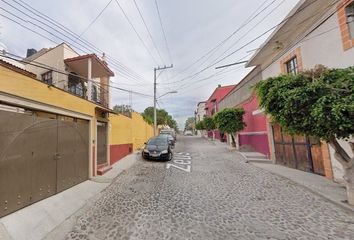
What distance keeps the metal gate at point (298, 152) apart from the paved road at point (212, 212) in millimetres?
1845

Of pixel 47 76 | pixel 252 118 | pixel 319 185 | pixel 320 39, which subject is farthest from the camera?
pixel 252 118

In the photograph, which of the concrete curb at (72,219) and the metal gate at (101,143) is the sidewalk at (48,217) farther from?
the metal gate at (101,143)

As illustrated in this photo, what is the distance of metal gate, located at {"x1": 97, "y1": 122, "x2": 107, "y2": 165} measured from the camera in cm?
980

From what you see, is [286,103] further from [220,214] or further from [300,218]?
[220,214]

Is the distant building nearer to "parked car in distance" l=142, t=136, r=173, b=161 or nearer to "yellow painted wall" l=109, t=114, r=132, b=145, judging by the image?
"parked car in distance" l=142, t=136, r=173, b=161

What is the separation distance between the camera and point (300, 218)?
15.0 ft

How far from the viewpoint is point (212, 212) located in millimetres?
4992

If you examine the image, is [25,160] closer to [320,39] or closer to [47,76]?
[47,76]

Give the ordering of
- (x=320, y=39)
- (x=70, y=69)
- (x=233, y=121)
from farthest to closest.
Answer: (x=233, y=121), (x=70, y=69), (x=320, y=39)

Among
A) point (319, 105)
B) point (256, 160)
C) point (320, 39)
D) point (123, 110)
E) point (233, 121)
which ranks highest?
point (320, 39)

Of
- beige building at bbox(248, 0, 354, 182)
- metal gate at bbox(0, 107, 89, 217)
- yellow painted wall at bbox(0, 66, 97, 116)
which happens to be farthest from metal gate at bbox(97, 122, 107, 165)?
beige building at bbox(248, 0, 354, 182)

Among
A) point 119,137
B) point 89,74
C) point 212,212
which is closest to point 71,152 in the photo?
point 89,74

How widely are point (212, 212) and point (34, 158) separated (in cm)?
491

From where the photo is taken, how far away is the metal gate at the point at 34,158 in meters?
4.34
